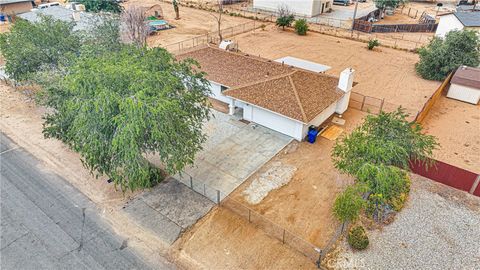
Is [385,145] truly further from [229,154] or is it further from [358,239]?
[229,154]

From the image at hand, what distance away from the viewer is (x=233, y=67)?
90.3 ft

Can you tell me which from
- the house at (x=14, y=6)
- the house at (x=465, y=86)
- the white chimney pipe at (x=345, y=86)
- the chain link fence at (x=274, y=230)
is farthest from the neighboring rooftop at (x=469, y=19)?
the house at (x=14, y=6)

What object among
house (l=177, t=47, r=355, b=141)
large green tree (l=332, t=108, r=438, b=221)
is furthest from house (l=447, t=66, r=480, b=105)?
large green tree (l=332, t=108, r=438, b=221)

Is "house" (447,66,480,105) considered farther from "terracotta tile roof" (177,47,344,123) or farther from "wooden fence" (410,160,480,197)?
"wooden fence" (410,160,480,197)

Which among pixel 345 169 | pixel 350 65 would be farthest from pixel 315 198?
pixel 350 65

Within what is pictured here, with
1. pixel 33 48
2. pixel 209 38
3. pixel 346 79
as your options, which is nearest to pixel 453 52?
pixel 346 79

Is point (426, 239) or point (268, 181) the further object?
point (268, 181)

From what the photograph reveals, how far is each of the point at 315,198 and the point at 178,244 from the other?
785 centimetres

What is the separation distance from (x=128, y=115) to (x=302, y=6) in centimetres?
5136

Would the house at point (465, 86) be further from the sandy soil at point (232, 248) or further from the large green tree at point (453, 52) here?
the sandy soil at point (232, 248)

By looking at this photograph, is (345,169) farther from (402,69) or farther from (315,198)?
(402,69)

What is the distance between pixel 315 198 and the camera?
17.7 meters

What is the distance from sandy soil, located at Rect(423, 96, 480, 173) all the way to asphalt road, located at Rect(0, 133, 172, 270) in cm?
1975

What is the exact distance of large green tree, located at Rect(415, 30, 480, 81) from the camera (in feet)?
104
